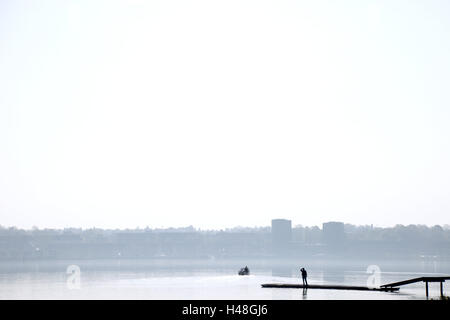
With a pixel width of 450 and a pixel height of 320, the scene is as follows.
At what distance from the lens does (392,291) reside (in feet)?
180
